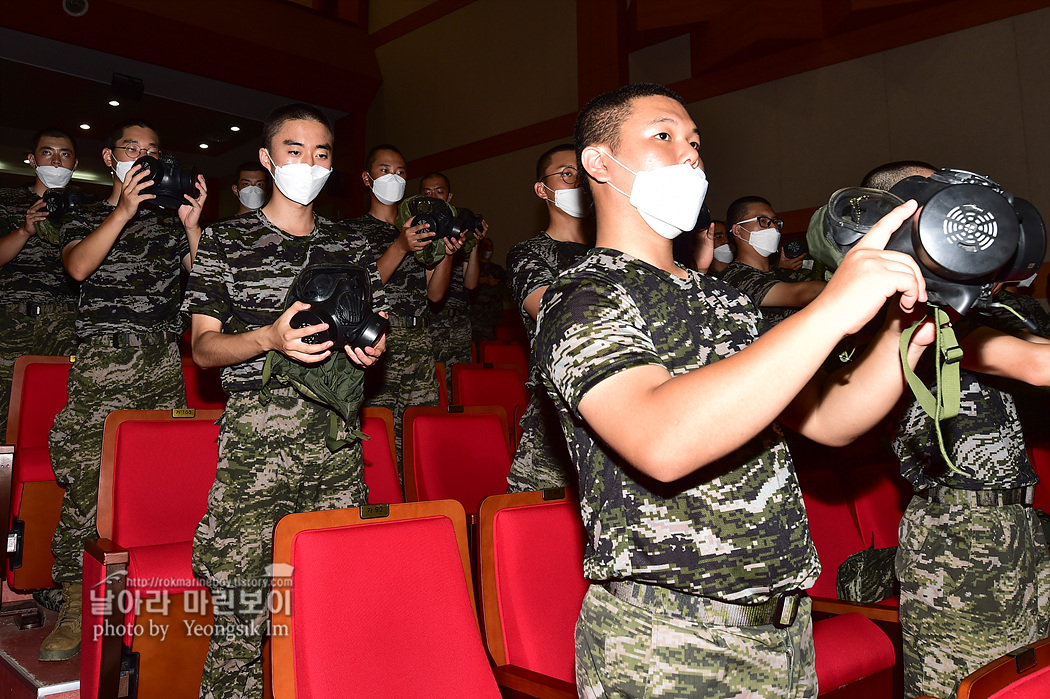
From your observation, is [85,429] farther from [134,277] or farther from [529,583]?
[529,583]

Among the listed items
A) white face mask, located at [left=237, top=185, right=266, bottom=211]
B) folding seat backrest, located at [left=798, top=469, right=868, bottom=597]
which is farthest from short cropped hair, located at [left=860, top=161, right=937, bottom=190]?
white face mask, located at [left=237, top=185, right=266, bottom=211]

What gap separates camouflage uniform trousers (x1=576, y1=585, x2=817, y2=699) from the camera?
1.00m

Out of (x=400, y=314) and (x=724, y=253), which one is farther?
(x=724, y=253)

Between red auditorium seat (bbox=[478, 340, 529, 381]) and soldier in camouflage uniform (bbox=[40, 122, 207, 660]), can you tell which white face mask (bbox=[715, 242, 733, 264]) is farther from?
soldier in camouflage uniform (bbox=[40, 122, 207, 660])

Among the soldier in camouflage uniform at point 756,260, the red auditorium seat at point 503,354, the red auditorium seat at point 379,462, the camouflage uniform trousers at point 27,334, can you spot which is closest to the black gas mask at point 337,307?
the red auditorium seat at point 379,462

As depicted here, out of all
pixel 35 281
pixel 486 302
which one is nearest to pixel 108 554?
pixel 35 281

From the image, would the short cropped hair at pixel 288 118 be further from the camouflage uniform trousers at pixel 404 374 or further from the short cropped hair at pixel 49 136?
the short cropped hair at pixel 49 136

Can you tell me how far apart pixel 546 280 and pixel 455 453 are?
0.82 metres

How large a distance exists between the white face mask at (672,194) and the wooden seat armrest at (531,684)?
0.89 metres

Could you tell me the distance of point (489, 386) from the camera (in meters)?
4.07

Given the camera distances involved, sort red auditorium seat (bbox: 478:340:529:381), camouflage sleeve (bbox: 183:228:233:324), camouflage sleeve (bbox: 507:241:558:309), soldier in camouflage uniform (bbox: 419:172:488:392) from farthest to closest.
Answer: red auditorium seat (bbox: 478:340:529:381)
soldier in camouflage uniform (bbox: 419:172:488:392)
camouflage sleeve (bbox: 507:241:558:309)
camouflage sleeve (bbox: 183:228:233:324)

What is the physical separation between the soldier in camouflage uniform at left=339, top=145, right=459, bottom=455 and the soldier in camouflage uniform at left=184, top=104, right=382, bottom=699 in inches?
40.5

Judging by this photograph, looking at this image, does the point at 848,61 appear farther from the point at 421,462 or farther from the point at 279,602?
the point at 279,602

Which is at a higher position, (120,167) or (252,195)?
(252,195)
